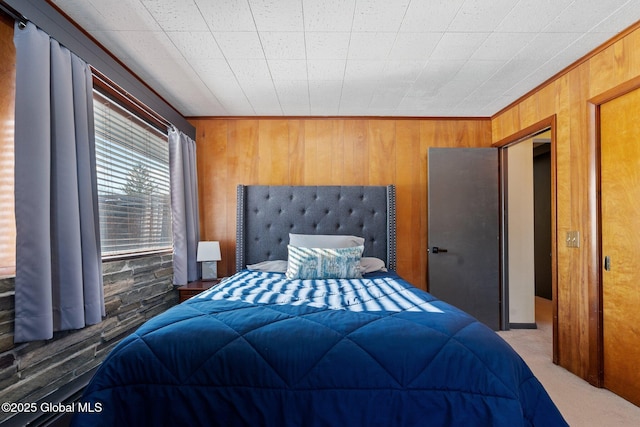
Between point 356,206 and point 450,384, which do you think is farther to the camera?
point 356,206

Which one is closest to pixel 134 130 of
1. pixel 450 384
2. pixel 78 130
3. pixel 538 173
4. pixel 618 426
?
pixel 78 130

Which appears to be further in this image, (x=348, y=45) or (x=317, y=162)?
(x=317, y=162)

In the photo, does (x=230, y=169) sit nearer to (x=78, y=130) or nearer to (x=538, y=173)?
(x=78, y=130)

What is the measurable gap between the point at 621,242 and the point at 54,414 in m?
3.78

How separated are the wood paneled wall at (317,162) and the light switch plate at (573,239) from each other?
1417mm

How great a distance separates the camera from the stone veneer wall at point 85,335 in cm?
169

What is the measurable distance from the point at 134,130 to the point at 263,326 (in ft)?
7.68

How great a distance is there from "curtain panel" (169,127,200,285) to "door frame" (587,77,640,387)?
3.57 metres

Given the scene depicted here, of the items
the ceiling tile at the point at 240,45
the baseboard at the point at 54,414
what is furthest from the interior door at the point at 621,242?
the baseboard at the point at 54,414

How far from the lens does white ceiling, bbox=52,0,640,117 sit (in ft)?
6.67

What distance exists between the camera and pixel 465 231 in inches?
150

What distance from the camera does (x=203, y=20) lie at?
2.14 metres

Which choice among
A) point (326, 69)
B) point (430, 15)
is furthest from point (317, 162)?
point (430, 15)

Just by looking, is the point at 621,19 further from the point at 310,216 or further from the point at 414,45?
the point at 310,216
